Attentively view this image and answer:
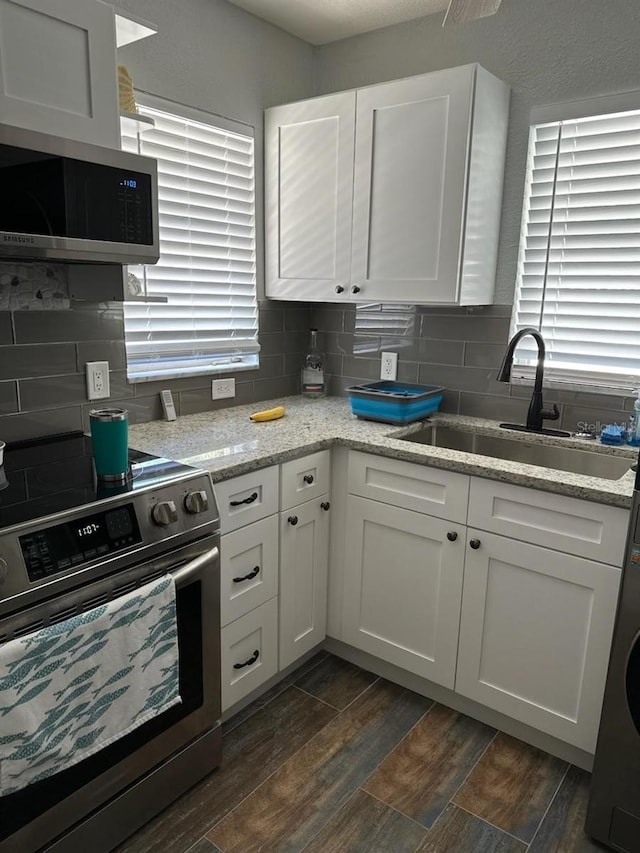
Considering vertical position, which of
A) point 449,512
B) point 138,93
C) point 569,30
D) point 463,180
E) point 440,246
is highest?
point 569,30

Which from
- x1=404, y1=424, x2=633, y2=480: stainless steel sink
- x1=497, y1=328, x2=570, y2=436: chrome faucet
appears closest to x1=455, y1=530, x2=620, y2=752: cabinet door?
x1=404, y1=424, x2=633, y2=480: stainless steel sink

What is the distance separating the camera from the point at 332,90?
8.90 feet

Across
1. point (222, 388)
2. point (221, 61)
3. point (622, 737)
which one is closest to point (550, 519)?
point (622, 737)

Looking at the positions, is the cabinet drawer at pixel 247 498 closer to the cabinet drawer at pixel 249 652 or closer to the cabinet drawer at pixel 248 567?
the cabinet drawer at pixel 248 567

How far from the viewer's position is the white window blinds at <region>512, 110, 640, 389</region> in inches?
81.9

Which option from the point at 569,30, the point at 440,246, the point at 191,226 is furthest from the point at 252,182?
the point at 569,30

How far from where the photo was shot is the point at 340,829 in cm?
163

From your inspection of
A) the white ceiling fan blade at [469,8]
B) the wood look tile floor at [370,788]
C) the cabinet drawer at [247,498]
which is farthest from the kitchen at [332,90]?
the white ceiling fan blade at [469,8]

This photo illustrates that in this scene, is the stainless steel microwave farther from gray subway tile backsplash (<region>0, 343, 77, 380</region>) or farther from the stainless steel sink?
the stainless steel sink

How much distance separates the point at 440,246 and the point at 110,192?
1162 millimetres

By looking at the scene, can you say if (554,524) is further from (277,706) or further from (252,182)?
(252,182)

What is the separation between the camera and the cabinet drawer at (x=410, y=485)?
190 cm

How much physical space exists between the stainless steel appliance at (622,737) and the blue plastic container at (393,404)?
39.5 inches

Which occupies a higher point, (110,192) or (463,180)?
(463,180)
